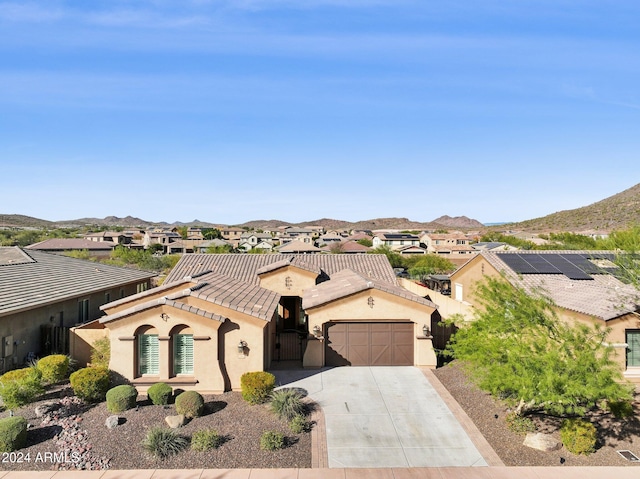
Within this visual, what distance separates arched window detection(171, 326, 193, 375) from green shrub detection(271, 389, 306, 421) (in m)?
3.99

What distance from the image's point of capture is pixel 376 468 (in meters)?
10.9

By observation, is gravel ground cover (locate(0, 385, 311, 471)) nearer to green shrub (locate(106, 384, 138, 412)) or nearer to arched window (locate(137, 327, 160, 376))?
green shrub (locate(106, 384, 138, 412))

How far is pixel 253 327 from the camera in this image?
16.1m

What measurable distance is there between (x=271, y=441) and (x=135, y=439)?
159 inches

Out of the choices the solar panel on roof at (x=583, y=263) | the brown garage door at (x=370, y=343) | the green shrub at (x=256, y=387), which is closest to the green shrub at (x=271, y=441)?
the green shrub at (x=256, y=387)

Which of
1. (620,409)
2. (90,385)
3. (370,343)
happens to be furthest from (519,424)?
(90,385)

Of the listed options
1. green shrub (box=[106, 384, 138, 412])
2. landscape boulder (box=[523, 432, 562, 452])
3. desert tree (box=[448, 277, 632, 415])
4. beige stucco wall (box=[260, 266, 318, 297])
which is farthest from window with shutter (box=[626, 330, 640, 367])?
green shrub (box=[106, 384, 138, 412])

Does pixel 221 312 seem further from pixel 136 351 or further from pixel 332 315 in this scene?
pixel 332 315

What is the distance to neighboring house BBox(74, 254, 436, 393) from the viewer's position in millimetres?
15688

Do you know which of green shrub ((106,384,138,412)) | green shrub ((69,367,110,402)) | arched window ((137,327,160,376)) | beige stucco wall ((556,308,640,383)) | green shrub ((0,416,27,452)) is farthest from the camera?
beige stucco wall ((556,308,640,383))

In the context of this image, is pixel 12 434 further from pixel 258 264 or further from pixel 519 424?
Result: pixel 258 264

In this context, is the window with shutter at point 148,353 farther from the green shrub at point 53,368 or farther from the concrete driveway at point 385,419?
the concrete driveway at point 385,419

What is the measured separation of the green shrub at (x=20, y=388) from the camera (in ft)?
44.2

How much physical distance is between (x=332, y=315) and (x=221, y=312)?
17.7 ft
